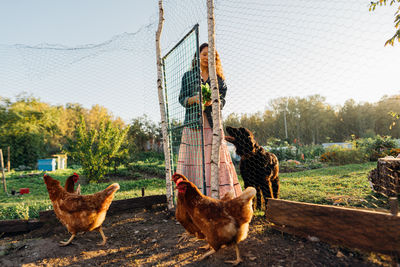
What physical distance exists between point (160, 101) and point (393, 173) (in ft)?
13.6

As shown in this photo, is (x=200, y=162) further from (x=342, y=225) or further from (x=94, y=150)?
(x=94, y=150)

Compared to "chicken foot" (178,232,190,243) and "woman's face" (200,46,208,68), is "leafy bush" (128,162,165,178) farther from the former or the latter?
"chicken foot" (178,232,190,243)

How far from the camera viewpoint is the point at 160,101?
12.0 feet

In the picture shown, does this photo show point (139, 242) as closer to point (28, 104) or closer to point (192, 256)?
point (192, 256)

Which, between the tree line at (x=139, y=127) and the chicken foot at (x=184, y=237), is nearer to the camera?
the chicken foot at (x=184, y=237)

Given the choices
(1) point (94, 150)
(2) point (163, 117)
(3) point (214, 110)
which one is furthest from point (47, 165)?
(3) point (214, 110)

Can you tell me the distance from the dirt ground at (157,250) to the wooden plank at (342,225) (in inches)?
3.3

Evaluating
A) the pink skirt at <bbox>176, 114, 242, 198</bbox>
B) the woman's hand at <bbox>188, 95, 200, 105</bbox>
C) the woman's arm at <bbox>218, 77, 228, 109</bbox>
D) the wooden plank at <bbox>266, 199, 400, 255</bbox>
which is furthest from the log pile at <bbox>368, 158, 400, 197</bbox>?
the woman's hand at <bbox>188, 95, 200, 105</bbox>

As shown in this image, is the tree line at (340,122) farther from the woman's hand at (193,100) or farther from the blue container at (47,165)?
the blue container at (47,165)

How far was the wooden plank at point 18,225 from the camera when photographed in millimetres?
2883

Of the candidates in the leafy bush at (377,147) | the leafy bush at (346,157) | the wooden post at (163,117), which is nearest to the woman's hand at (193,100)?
the wooden post at (163,117)

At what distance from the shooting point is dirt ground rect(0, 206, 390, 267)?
6.10 ft

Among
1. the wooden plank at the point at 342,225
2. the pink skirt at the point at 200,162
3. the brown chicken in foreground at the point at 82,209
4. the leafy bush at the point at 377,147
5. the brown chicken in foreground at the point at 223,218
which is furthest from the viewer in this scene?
the leafy bush at the point at 377,147

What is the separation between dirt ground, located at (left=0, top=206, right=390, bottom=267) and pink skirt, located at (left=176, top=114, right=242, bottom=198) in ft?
2.16
